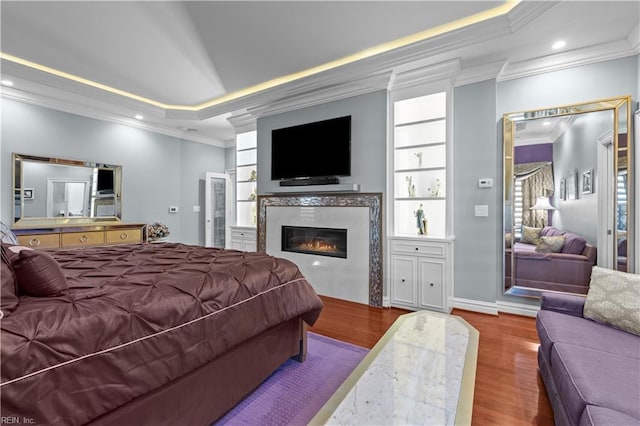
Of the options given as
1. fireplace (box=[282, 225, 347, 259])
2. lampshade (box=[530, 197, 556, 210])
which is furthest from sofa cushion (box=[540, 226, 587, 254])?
fireplace (box=[282, 225, 347, 259])

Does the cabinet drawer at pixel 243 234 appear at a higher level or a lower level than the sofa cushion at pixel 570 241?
lower

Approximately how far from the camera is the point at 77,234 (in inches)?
154

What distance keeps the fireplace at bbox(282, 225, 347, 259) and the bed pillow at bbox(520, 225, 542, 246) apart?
6.50 feet

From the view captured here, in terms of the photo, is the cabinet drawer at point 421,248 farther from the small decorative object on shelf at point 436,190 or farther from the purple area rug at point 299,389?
the purple area rug at point 299,389

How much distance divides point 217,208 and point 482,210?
208 inches

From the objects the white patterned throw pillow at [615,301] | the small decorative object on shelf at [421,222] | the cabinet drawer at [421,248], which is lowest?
the white patterned throw pillow at [615,301]

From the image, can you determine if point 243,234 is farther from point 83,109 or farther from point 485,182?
point 485,182

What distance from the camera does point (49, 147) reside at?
4066 mm

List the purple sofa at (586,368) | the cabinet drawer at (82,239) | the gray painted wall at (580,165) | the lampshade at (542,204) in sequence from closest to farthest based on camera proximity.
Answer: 1. the purple sofa at (586,368)
2. the gray painted wall at (580,165)
3. the lampshade at (542,204)
4. the cabinet drawer at (82,239)

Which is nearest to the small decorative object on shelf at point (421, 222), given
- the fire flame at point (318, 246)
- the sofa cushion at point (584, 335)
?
the fire flame at point (318, 246)

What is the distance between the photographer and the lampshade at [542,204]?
306cm

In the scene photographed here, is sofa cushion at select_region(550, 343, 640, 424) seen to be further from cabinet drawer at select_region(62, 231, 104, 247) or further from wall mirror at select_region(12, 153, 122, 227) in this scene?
wall mirror at select_region(12, 153, 122, 227)

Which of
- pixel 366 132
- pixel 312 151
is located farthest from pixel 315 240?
pixel 366 132

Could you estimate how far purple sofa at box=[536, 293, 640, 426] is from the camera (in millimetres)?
1104
